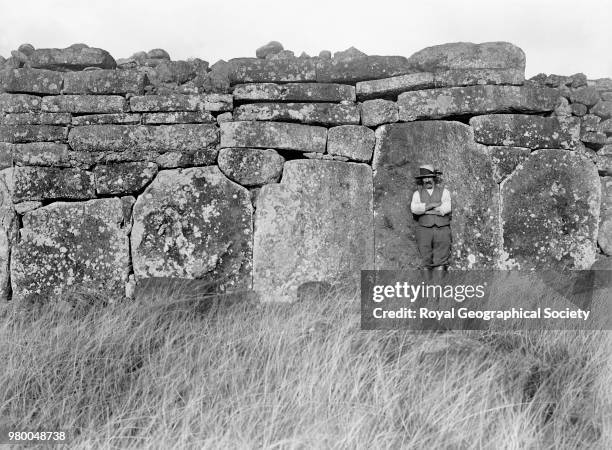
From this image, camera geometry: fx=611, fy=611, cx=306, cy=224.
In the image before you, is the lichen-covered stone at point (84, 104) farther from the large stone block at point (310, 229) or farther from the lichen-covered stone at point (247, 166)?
the large stone block at point (310, 229)

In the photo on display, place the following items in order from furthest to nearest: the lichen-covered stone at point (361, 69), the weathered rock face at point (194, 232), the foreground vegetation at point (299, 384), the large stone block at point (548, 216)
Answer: the lichen-covered stone at point (361, 69) → the large stone block at point (548, 216) → the weathered rock face at point (194, 232) → the foreground vegetation at point (299, 384)

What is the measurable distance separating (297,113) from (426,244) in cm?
159

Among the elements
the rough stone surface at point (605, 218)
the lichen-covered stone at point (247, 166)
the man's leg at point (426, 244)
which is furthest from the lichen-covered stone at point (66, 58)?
the rough stone surface at point (605, 218)

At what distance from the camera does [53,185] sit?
17.5 ft

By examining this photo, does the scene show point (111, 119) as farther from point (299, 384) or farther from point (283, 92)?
point (299, 384)

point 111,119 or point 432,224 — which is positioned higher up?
point 111,119

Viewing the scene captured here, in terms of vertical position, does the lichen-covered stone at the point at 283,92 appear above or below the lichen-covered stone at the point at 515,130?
above

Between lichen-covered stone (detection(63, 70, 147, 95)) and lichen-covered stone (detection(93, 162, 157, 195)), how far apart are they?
0.68 metres

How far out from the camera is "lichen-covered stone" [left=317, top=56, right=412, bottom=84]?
17.9 ft

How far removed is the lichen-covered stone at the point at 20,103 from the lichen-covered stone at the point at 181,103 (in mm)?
864

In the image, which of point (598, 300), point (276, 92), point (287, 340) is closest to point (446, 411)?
point (287, 340)

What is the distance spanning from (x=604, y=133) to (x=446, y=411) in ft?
11.9

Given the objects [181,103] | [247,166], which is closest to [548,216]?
[247,166]

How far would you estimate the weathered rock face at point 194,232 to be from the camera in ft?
17.2
